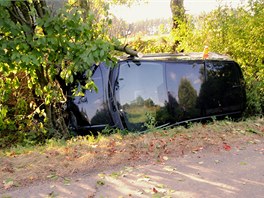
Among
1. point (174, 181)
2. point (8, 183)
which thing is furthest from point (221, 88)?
point (8, 183)

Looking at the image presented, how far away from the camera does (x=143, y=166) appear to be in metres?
3.91

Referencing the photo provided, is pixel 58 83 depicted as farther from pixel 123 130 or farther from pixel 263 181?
pixel 263 181

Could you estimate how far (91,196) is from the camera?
318 centimetres

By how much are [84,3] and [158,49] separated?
385 centimetres

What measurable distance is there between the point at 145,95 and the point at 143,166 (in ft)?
5.62

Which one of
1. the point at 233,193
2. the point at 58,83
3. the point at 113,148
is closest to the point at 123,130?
the point at 113,148

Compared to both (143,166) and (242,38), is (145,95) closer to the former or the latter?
(143,166)

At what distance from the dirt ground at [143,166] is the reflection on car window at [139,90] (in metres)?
0.49

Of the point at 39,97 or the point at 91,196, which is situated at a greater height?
the point at 39,97

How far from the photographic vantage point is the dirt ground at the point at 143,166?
3.32 m

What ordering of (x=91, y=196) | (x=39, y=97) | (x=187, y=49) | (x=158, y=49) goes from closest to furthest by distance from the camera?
(x=91, y=196) < (x=39, y=97) < (x=187, y=49) < (x=158, y=49)

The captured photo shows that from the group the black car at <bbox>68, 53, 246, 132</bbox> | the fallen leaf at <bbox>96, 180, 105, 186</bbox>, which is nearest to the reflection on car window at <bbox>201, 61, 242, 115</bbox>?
the black car at <bbox>68, 53, 246, 132</bbox>

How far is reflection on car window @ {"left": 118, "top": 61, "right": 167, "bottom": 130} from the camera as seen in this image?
523 cm

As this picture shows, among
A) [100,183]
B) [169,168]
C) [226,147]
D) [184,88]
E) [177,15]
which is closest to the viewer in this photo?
[100,183]
